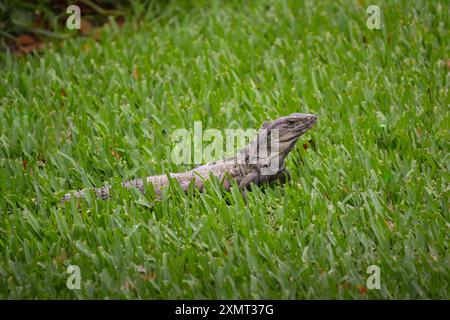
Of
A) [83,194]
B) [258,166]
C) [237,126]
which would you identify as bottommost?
[83,194]

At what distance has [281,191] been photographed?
4.86 m

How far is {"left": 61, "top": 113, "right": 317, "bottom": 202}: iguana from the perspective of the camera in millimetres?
4855

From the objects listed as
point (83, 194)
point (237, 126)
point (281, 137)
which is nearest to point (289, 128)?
point (281, 137)

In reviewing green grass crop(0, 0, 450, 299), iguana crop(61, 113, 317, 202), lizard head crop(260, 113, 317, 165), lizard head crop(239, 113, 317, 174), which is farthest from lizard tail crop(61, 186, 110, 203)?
lizard head crop(260, 113, 317, 165)

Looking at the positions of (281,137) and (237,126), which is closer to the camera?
(281,137)

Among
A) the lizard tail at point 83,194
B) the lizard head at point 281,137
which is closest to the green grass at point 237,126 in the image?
the lizard tail at point 83,194

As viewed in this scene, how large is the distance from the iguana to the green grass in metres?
0.14

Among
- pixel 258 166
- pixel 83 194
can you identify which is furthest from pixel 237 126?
pixel 83 194

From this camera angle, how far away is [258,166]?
4.89 m

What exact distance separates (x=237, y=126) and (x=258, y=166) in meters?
0.97

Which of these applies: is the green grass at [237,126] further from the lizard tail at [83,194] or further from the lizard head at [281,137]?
the lizard head at [281,137]

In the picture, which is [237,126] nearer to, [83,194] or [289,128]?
[289,128]

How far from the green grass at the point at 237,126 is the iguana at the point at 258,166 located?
0.14 meters

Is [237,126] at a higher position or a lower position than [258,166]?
higher
